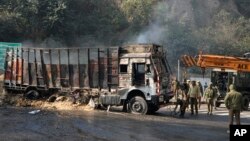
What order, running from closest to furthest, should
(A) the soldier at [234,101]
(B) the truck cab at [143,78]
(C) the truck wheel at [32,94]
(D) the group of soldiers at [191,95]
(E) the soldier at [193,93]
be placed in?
(A) the soldier at [234,101], (B) the truck cab at [143,78], (D) the group of soldiers at [191,95], (E) the soldier at [193,93], (C) the truck wheel at [32,94]

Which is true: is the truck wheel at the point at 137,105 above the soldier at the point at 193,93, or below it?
below

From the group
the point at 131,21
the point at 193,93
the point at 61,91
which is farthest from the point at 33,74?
the point at 131,21

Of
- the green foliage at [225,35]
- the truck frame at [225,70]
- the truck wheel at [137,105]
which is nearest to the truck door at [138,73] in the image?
the truck wheel at [137,105]

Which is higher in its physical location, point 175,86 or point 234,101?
point 175,86

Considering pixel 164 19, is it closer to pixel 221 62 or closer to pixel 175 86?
pixel 221 62

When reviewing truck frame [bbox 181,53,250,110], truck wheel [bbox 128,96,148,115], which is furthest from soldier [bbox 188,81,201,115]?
truck frame [bbox 181,53,250,110]

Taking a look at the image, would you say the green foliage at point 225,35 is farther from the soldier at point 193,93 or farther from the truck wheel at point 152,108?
the truck wheel at point 152,108

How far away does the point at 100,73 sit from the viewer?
20000 mm

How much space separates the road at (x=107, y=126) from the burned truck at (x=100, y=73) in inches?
35.3

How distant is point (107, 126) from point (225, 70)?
1063cm

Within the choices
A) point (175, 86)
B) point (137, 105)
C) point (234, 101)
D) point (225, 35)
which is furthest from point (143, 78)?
point (225, 35)

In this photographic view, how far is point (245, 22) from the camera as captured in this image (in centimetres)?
4866

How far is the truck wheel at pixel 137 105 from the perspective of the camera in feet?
61.3

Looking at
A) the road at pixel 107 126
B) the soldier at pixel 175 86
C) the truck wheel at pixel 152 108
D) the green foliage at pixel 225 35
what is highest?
the green foliage at pixel 225 35
